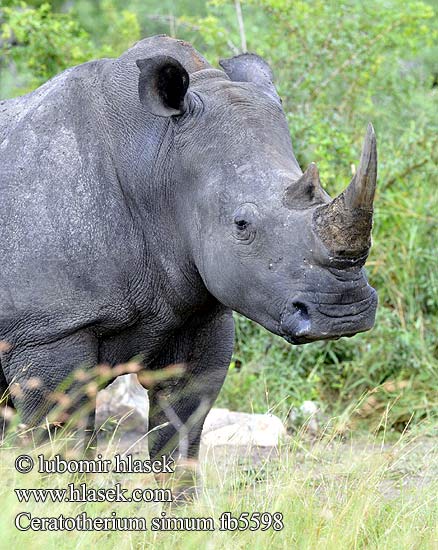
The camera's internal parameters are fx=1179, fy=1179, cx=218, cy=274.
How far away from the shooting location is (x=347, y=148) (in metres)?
9.26

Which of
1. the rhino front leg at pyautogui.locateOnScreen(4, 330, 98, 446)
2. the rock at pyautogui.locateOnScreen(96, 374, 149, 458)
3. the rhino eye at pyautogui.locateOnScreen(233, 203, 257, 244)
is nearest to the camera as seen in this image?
the rhino eye at pyautogui.locateOnScreen(233, 203, 257, 244)

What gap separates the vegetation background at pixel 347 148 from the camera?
28.2ft

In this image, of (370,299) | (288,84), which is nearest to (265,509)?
(370,299)

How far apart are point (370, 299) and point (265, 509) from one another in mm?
1016

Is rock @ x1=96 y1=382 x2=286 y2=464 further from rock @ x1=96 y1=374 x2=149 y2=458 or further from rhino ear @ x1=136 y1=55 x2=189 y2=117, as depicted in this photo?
rhino ear @ x1=136 y1=55 x2=189 y2=117

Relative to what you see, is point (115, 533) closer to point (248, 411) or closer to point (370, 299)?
point (370, 299)

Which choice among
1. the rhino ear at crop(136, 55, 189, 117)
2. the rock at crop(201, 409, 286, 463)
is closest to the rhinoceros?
the rhino ear at crop(136, 55, 189, 117)

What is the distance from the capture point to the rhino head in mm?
4391

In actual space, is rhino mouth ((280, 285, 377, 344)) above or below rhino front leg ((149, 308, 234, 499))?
above

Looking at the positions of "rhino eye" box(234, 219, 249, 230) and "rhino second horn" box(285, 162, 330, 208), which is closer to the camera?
"rhino second horn" box(285, 162, 330, 208)

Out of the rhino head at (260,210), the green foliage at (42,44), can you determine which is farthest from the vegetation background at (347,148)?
the rhino head at (260,210)

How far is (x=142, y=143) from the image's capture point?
5.11m

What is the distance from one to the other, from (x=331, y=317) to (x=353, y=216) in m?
0.39

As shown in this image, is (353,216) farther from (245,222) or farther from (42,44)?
(42,44)
